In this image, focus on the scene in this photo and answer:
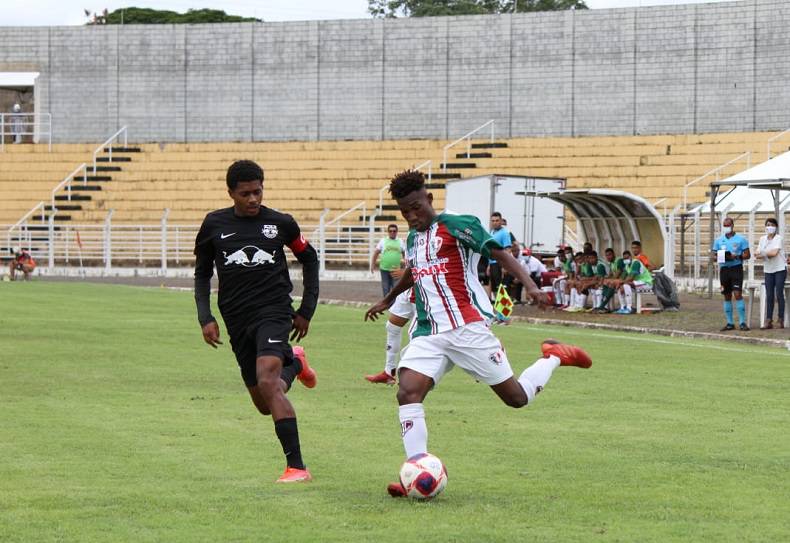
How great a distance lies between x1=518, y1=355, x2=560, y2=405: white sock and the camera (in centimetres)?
881

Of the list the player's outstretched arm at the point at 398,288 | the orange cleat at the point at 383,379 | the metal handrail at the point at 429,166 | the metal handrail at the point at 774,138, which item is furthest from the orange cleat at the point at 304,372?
the metal handrail at the point at 429,166

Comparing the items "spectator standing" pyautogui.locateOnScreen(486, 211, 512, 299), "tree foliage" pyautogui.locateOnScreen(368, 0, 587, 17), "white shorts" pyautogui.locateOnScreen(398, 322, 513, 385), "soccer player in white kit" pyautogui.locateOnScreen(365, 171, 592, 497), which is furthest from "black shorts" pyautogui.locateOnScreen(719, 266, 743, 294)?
"tree foliage" pyautogui.locateOnScreen(368, 0, 587, 17)

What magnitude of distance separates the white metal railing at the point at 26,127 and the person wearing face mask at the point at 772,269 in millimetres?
37717

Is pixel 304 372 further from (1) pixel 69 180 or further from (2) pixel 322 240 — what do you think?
(1) pixel 69 180

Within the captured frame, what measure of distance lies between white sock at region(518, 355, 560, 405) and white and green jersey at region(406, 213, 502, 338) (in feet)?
1.86

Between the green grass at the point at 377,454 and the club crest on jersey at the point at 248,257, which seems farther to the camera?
the club crest on jersey at the point at 248,257

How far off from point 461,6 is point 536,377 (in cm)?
7586

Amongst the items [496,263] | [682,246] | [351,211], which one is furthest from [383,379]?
[351,211]

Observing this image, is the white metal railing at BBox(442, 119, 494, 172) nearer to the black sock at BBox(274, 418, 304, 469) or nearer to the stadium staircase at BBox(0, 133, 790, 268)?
the stadium staircase at BBox(0, 133, 790, 268)

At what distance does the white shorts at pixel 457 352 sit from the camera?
8.30 metres

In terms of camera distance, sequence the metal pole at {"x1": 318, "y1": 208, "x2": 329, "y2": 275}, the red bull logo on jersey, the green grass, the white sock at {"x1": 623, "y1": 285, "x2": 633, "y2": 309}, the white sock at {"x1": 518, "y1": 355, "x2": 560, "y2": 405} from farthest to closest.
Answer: the metal pole at {"x1": 318, "y1": 208, "x2": 329, "y2": 275}, the white sock at {"x1": 623, "y1": 285, "x2": 633, "y2": 309}, the white sock at {"x1": 518, "y1": 355, "x2": 560, "y2": 405}, the red bull logo on jersey, the green grass

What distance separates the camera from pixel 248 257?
340 inches

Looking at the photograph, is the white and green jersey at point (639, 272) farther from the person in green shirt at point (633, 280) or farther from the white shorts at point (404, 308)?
the white shorts at point (404, 308)

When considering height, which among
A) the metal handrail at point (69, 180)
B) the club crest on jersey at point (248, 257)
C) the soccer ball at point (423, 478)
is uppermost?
the metal handrail at point (69, 180)
